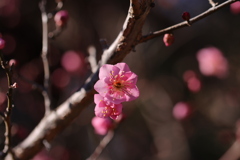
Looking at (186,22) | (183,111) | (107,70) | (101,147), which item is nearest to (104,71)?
(107,70)

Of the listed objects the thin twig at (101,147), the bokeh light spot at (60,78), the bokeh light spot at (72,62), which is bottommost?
the bokeh light spot at (60,78)

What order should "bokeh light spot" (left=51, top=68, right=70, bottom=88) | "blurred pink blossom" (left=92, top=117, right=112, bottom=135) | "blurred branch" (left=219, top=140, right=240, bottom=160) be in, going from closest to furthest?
"blurred pink blossom" (left=92, top=117, right=112, bottom=135) < "blurred branch" (left=219, top=140, right=240, bottom=160) < "bokeh light spot" (left=51, top=68, right=70, bottom=88)

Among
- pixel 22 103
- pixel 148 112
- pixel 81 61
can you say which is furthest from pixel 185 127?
pixel 22 103

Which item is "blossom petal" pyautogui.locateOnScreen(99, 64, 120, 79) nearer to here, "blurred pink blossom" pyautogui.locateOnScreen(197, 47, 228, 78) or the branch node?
the branch node

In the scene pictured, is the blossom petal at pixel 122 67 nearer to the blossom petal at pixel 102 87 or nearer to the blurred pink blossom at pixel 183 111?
the blossom petal at pixel 102 87

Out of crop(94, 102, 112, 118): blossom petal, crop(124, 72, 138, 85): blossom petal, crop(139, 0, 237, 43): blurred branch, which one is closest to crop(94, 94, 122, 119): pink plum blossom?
crop(94, 102, 112, 118): blossom petal

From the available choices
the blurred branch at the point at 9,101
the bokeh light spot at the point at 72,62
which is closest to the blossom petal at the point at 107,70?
the blurred branch at the point at 9,101

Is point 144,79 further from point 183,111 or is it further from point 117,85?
point 117,85
